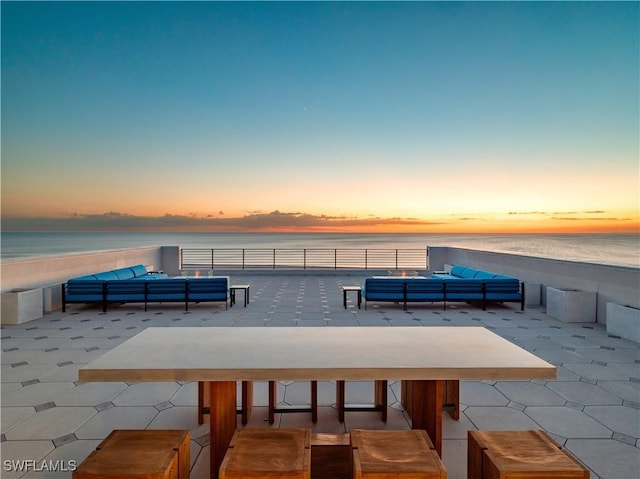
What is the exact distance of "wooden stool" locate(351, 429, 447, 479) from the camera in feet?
5.17

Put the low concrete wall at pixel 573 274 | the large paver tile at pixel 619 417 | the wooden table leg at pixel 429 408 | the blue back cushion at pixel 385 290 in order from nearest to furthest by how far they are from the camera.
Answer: the wooden table leg at pixel 429 408
the large paver tile at pixel 619 417
the low concrete wall at pixel 573 274
the blue back cushion at pixel 385 290

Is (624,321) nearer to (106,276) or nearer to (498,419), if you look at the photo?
(498,419)

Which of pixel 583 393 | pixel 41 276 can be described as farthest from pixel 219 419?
pixel 41 276

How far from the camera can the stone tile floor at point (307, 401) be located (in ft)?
9.33

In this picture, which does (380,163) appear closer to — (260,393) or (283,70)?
(283,70)

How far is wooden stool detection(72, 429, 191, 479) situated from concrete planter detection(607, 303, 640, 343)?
7.40 meters

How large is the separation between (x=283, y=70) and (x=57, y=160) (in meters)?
13.6

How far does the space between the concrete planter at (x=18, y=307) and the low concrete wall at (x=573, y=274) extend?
12.1 meters

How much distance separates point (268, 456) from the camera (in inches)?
67.3

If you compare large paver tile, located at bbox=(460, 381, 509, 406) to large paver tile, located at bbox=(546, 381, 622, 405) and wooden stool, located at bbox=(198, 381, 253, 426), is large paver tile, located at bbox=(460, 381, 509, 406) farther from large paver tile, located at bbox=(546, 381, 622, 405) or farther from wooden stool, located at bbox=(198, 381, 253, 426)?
wooden stool, located at bbox=(198, 381, 253, 426)

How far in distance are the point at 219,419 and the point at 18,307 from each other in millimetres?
7376

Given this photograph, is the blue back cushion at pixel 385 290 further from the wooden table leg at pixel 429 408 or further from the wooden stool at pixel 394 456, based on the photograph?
the wooden stool at pixel 394 456

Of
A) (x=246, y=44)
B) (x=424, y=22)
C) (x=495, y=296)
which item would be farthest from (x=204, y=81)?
(x=495, y=296)

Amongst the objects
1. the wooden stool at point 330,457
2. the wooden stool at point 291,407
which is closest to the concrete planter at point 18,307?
the wooden stool at point 291,407
